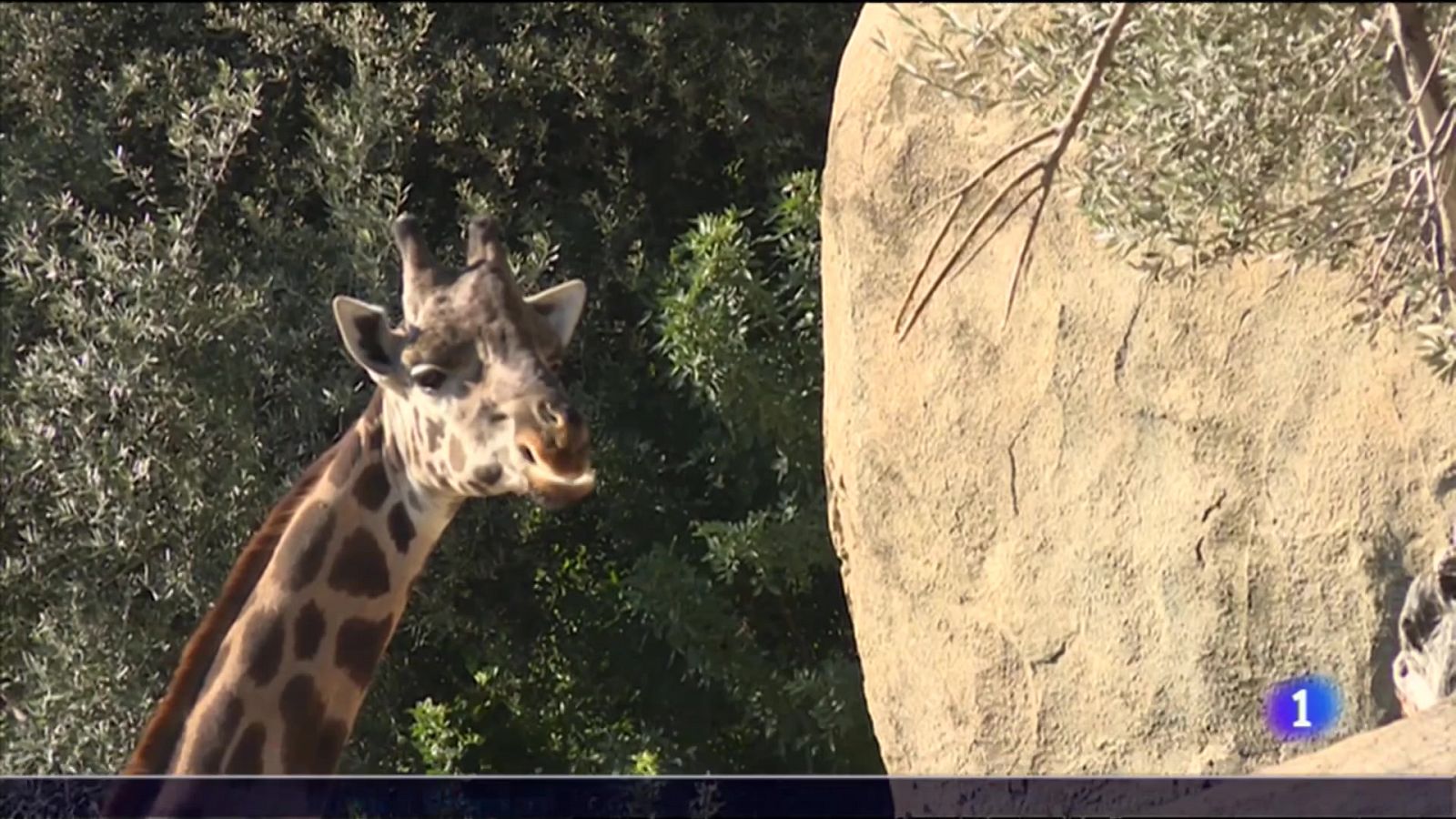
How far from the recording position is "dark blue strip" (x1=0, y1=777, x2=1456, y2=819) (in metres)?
2.71

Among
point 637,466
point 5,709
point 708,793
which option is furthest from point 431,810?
point 5,709

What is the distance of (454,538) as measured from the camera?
6.20 meters

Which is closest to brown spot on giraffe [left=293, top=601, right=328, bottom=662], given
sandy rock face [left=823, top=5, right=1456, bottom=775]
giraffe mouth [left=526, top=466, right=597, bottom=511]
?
giraffe mouth [left=526, top=466, right=597, bottom=511]

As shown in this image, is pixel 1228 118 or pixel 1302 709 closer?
pixel 1228 118

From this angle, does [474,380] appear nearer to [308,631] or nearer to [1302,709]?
[308,631]

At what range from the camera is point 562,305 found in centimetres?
405

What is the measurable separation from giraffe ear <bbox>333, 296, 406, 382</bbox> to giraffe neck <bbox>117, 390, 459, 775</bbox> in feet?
0.27

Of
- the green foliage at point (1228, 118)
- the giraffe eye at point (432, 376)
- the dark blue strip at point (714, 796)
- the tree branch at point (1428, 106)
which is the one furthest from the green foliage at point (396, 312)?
the tree branch at point (1428, 106)

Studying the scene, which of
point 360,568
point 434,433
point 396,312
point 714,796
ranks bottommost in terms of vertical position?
point 714,796

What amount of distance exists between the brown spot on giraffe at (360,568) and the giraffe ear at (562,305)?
0.56 metres

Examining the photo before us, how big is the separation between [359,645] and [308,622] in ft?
0.36

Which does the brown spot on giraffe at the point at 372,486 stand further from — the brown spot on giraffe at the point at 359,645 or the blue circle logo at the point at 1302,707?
the blue circle logo at the point at 1302,707

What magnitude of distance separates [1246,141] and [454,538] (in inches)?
146

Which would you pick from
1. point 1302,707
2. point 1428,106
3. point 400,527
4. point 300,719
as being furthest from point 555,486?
point 1302,707
